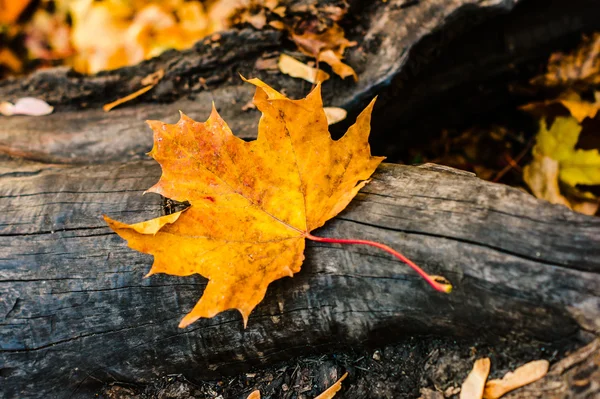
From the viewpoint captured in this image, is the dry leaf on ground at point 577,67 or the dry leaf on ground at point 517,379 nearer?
the dry leaf on ground at point 517,379

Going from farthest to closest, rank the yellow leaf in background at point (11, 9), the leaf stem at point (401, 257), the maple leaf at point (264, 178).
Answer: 1. the yellow leaf in background at point (11, 9)
2. the maple leaf at point (264, 178)
3. the leaf stem at point (401, 257)

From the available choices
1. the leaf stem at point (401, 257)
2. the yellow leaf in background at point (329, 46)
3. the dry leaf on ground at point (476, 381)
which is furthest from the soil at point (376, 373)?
the yellow leaf in background at point (329, 46)

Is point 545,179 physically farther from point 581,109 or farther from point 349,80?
point 349,80

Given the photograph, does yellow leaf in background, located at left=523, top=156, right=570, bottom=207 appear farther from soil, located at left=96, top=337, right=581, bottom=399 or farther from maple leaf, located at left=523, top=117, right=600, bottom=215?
soil, located at left=96, top=337, right=581, bottom=399

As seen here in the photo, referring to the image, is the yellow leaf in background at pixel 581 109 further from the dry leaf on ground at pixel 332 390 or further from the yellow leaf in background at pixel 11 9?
the yellow leaf in background at pixel 11 9

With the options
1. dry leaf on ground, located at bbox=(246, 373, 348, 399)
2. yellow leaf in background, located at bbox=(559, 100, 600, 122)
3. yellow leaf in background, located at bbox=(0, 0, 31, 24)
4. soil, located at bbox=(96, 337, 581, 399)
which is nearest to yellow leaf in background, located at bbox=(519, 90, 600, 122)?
yellow leaf in background, located at bbox=(559, 100, 600, 122)

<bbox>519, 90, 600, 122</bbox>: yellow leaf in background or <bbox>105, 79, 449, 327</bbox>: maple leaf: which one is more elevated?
<bbox>519, 90, 600, 122</bbox>: yellow leaf in background

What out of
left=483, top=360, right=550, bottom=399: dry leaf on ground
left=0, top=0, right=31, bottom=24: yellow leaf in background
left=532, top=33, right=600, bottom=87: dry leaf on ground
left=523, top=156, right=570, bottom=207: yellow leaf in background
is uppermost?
left=0, top=0, right=31, bottom=24: yellow leaf in background

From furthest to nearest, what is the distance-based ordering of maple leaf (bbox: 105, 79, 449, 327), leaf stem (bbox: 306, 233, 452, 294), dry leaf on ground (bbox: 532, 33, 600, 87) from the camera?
1. dry leaf on ground (bbox: 532, 33, 600, 87)
2. maple leaf (bbox: 105, 79, 449, 327)
3. leaf stem (bbox: 306, 233, 452, 294)
